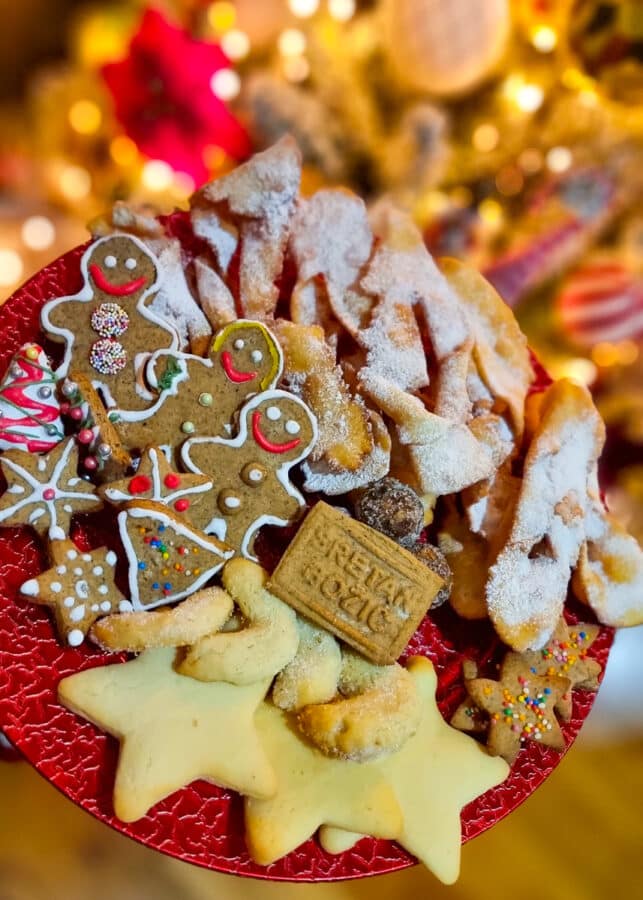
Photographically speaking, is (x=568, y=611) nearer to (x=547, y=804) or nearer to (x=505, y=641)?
(x=505, y=641)

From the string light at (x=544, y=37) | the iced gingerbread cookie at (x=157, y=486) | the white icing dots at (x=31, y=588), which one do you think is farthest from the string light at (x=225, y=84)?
the white icing dots at (x=31, y=588)

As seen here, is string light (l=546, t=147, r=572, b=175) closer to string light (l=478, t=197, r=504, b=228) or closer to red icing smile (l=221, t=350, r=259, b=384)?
string light (l=478, t=197, r=504, b=228)

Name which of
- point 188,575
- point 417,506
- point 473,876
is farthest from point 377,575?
point 473,876

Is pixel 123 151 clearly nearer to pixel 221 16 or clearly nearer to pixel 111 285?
pixel 221 16

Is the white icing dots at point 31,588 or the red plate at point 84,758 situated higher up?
the white icing dots at point 31,588

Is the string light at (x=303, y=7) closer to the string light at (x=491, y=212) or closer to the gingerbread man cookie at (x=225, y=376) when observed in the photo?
the string light at (x=491, y=212)

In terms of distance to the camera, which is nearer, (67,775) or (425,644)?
(67,775)

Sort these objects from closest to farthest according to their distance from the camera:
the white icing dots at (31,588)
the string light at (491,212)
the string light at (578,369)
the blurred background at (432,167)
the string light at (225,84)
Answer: the white icing dots at (31,588)
the blurred background at (432,167)
the string light at (225,84)
the string light at (491,212)
the string light at (578,369)
